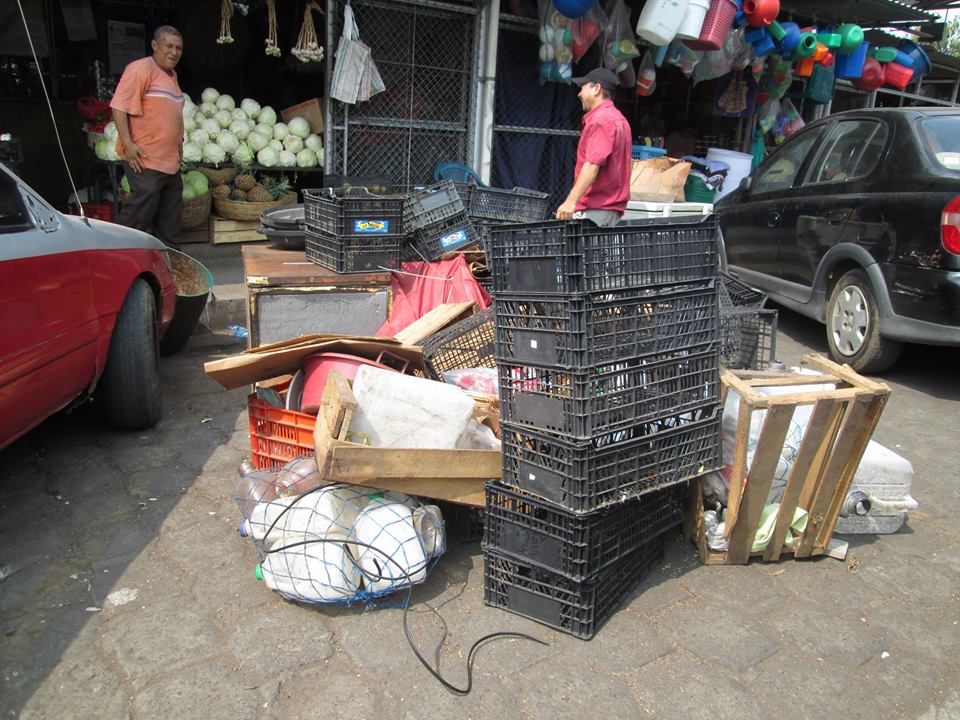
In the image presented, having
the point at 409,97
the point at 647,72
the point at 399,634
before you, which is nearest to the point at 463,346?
the point at 399,634

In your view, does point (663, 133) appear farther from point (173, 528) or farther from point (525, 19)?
point (173, 528)

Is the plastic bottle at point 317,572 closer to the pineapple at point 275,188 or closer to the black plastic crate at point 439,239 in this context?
the black plastic crate at point 439,239

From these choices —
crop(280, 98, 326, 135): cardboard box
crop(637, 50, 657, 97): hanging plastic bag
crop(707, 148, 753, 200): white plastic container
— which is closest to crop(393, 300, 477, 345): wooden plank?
crop(280, 98, 326, 135): cardboard box

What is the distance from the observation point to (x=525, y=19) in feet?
26.3

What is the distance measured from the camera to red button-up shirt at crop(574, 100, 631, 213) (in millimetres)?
5180

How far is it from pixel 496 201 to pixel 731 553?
11.1 ft

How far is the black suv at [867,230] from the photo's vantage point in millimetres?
5066

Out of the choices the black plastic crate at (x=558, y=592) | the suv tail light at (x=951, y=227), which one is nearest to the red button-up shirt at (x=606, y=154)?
the suv tail light at (x=951, y=227)

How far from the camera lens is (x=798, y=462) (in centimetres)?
306

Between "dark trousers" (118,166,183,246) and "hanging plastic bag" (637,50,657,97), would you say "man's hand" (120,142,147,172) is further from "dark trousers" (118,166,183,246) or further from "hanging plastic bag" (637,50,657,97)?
"hanging plastic bag" (637,50,657,97)

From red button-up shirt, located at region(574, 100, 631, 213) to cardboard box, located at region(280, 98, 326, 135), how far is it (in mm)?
3456

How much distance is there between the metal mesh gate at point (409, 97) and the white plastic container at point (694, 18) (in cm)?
215

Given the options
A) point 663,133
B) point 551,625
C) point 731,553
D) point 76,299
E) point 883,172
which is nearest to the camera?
point 551,625

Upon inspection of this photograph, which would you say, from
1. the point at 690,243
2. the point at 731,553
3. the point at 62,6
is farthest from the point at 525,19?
the point at 731,553
